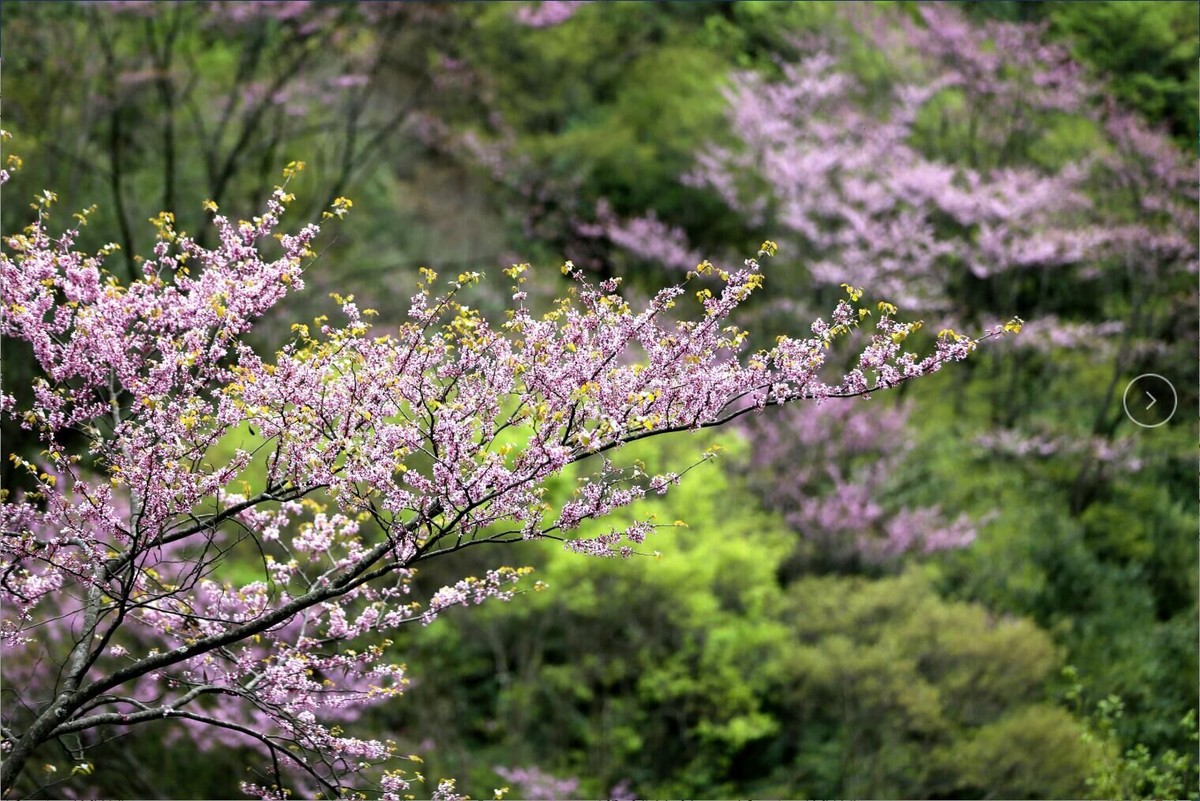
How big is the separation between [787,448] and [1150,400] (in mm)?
3830

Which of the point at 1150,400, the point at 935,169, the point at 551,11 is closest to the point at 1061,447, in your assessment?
the point at 1150,400

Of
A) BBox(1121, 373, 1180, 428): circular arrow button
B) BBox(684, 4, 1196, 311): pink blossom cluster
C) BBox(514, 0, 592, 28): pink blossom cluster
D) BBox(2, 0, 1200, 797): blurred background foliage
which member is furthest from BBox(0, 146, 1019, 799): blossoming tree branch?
BBox(684, 4, 1196, 311): pink blossom cluster

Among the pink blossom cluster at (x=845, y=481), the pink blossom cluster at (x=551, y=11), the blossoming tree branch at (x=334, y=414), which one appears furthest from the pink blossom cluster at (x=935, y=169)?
the blossoming tree branch at (x=334, y=414)

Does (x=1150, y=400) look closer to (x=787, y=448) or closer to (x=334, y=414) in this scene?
(x=787, y=448)

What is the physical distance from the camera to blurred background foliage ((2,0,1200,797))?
32.2 ft

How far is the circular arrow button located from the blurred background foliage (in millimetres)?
160

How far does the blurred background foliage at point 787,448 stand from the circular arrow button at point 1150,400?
0.52 ft

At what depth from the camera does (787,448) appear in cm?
1326

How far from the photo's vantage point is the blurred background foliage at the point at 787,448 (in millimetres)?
9805

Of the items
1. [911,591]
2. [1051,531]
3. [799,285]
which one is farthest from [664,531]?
[799,285]

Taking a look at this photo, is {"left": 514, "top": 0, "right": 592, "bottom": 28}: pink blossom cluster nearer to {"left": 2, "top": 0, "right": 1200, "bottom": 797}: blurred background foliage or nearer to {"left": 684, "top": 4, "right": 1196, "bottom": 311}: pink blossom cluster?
{"left": 2, "top": 0, "right": 1200, "bottom": 797}: blurred background foliage

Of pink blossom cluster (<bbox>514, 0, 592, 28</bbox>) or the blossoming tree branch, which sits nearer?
the blossoming tree branch

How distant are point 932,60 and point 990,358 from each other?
12.8 ft

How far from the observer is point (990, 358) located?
14.8 meters
